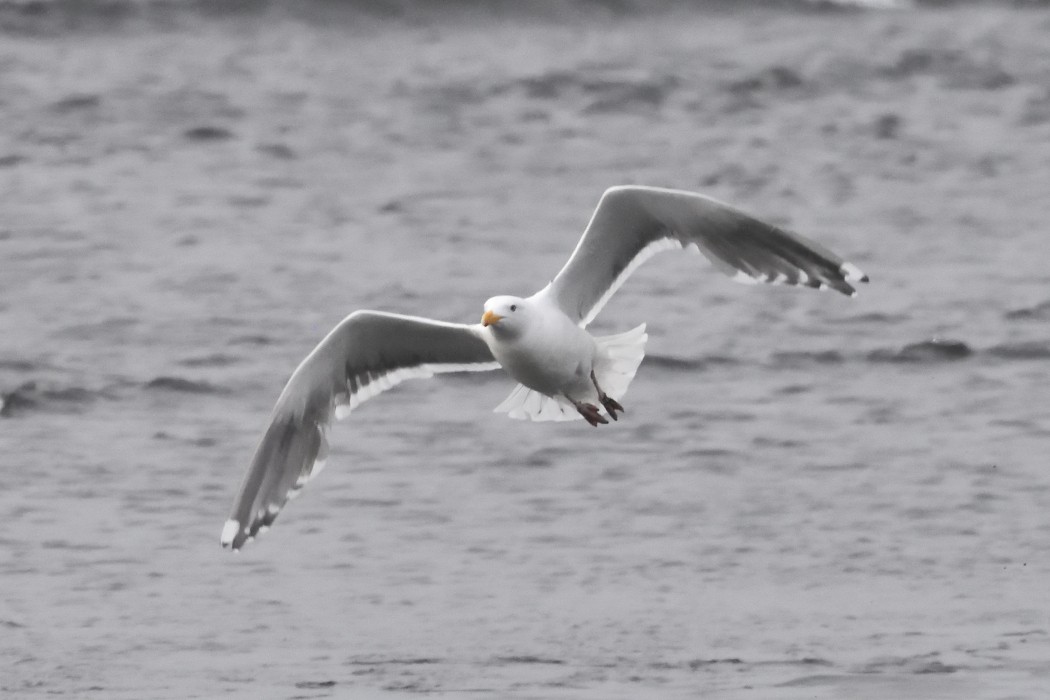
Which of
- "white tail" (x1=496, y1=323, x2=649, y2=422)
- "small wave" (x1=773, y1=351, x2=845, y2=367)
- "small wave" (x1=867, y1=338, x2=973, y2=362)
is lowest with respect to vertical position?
"small wave" (x1=773, y1=351, x2=845, y2=367)

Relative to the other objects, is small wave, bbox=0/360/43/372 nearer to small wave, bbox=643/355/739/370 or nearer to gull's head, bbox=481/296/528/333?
small wave, bbox=643/355/739/370

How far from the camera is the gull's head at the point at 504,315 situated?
766 centimetres

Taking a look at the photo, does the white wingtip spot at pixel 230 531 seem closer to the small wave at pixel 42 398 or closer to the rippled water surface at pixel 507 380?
the rippled water surface at pixel 507 380

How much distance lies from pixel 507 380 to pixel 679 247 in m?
4.86

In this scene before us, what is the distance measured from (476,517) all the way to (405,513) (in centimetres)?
33

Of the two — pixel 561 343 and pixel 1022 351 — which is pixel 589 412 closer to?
pixel 561 343

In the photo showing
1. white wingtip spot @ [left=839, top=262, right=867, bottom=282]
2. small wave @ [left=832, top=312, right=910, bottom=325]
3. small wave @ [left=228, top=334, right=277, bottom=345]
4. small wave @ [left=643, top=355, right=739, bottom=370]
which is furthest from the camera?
small wave @ [left=832, top=312, right=910, bottom=325]

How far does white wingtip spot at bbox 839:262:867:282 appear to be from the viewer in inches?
316

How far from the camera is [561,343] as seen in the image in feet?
25.9

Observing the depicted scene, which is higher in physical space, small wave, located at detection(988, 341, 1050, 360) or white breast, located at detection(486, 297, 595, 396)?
white breast, located at detection(486, 297, 595, 396)

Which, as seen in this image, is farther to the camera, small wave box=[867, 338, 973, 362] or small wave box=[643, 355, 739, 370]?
small wave box=[867, 338, 973, 362]

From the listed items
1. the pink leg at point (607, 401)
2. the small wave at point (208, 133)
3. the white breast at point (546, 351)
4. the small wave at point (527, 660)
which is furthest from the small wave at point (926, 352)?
the small wave at point (208, 133)

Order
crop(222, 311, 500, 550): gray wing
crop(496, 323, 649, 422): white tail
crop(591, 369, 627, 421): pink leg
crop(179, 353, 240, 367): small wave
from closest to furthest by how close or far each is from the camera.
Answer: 1. crop(591, 369, 627, 421): pink leg
2. crop(496, 323, 649, 422): white tail
3. crop(222, 311, 500, 550): gray wing
4. crop(179, 353, 240, 367): small wave

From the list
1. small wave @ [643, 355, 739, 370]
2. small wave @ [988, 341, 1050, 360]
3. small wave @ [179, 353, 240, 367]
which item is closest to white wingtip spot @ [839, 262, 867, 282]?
small wave @ [643, 355, 739, 370]
